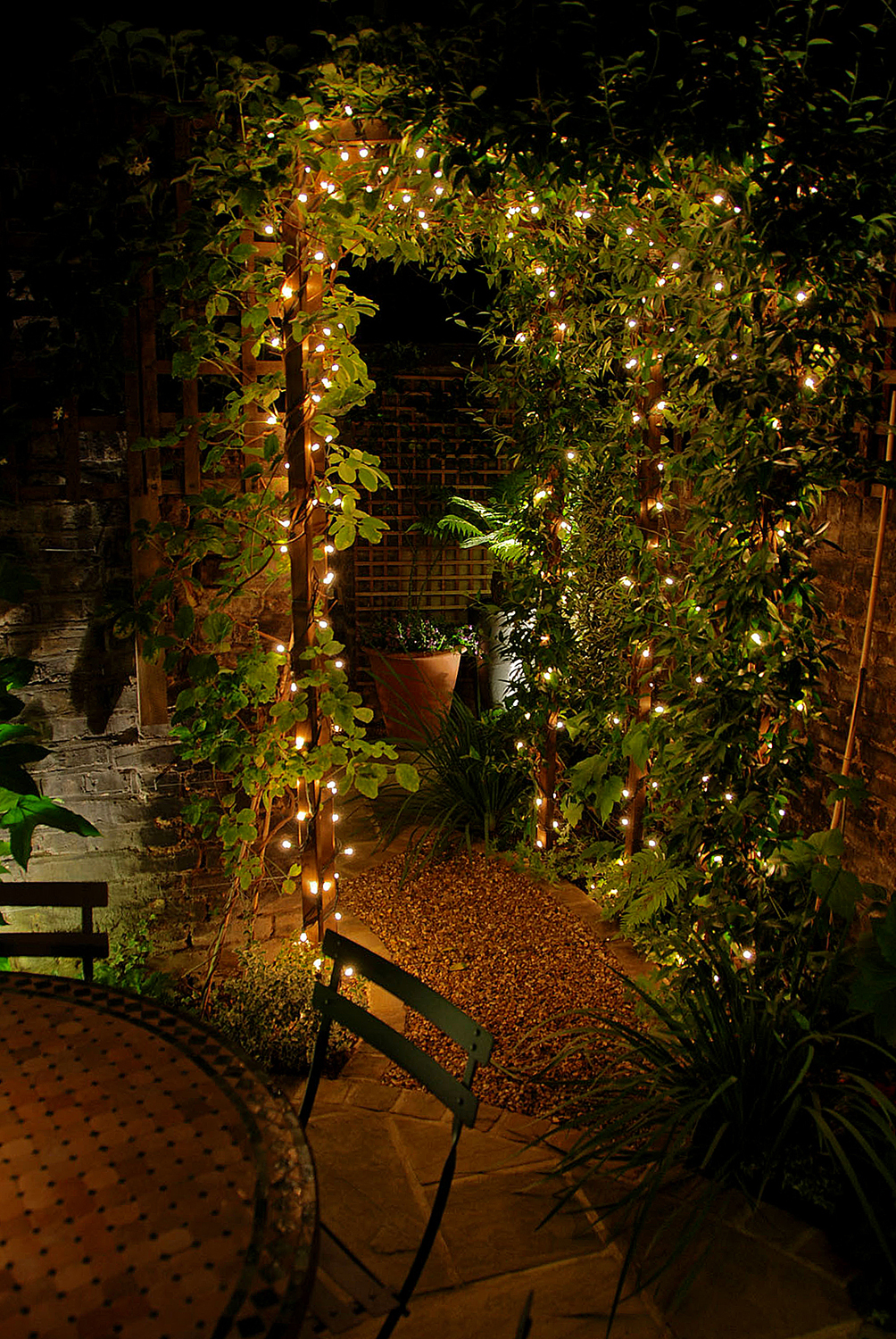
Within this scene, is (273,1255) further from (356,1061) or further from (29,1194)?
(356,1061)

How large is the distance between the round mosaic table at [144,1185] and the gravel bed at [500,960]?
1.37 meters

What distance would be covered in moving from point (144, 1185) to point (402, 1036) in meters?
0.50

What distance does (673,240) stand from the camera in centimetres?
314

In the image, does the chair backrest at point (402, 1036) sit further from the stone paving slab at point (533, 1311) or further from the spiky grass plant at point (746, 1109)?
the spiky grass plant at point (746, 1109)

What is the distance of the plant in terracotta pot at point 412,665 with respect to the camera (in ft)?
20.3

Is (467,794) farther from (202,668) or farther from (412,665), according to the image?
(202,668)

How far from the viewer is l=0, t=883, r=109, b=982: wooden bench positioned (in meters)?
2.47

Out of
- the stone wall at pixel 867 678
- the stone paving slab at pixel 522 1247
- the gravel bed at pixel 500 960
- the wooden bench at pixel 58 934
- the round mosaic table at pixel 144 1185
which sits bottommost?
the gravel bed at pixel 500 960

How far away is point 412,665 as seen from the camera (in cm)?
627

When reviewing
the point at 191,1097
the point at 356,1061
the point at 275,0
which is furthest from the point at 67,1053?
the point at 275,0

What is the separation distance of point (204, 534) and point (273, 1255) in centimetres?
210

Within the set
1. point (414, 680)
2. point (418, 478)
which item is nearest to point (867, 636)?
point (414, 680)

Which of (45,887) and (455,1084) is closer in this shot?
(455,1084)

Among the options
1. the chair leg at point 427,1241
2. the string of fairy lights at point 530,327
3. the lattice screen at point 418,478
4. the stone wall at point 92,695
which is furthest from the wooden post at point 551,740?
the lattice screen at point 418,478
